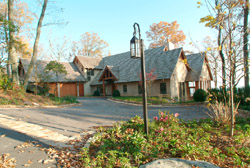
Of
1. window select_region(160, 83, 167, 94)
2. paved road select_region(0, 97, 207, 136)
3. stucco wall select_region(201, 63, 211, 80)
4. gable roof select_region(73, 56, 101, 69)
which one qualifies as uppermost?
gable roof select_region(73, 56, 101, 69)

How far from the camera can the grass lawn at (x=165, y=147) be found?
387 centimetres

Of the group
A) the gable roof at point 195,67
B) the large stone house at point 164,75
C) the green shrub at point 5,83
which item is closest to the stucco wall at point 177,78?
the large stone house at point 164,75

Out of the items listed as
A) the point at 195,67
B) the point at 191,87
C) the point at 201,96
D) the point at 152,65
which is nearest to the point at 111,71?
the point at 152,65

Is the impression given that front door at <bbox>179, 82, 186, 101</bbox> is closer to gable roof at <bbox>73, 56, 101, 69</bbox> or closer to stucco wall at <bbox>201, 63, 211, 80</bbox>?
stucco wall at <bbox>201, 63, 211, 80</bbox>

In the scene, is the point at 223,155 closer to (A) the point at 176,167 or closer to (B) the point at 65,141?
(A) the point at 176,167

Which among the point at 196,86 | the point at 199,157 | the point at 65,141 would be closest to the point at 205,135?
the point at 199,157

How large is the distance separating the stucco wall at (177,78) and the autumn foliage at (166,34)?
17.6 meters

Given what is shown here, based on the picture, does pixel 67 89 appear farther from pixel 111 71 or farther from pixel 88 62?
pixel 111 71

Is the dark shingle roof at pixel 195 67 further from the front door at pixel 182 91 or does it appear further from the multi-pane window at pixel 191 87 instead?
the front door at pixel 182 91

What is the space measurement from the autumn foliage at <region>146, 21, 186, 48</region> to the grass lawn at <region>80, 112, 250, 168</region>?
34.5 m

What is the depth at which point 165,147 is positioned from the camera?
14.2 ft

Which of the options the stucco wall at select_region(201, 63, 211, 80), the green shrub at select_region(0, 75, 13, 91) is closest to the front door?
the stucco wall at select_region(201, 63, 211, 80)

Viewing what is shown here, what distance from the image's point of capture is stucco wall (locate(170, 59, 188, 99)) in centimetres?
2027

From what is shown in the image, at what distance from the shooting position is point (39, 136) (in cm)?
561
